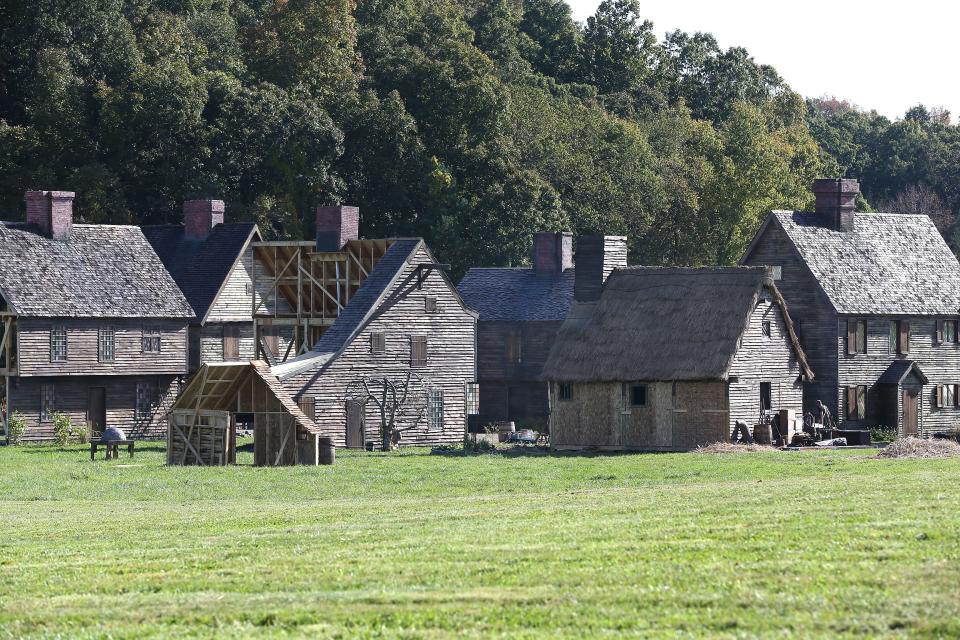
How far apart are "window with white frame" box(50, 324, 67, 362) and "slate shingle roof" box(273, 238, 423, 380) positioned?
10186mm

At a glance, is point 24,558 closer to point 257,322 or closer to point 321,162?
point 257,322

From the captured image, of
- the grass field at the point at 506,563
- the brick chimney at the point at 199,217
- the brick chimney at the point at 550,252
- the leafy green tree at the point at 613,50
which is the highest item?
the leafy green tree at the point at 613,50

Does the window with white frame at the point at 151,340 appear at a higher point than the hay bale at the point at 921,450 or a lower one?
higher

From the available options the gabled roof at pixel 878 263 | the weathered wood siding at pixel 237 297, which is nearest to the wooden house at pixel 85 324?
the weathered wood siding at pixel 237 297

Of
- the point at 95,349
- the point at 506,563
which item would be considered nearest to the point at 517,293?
the point at 95,349

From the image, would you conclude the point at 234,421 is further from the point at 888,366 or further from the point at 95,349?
the point at 888,366

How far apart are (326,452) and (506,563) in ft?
102

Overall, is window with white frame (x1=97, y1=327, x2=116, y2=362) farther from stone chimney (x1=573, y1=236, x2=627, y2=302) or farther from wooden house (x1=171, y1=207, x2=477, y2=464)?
stone chimney (x1=573, y1=236, x2=627, y2=302)

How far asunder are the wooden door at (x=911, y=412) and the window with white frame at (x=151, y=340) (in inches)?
1161

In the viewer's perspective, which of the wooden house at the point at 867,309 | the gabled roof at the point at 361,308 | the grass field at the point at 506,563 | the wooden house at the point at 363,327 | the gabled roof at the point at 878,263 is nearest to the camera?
the grass field at the point at 506,563

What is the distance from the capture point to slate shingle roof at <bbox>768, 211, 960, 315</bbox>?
70.6m

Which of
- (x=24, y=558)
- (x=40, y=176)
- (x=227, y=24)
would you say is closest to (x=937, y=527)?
(x=24, y=558)

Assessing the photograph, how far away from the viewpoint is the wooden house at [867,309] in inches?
2768

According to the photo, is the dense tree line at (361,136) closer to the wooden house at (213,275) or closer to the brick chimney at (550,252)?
the wooden house at (213,275)
